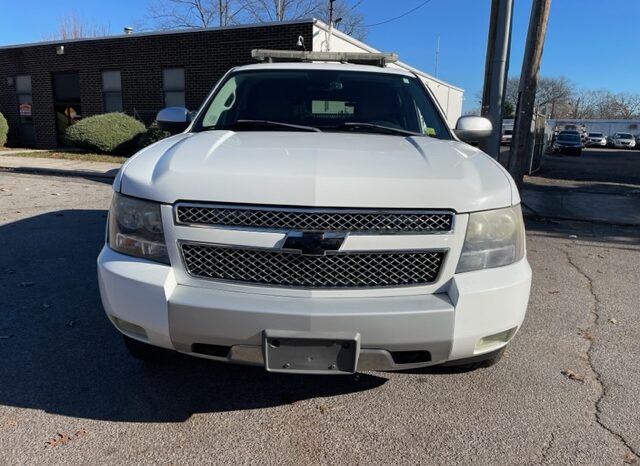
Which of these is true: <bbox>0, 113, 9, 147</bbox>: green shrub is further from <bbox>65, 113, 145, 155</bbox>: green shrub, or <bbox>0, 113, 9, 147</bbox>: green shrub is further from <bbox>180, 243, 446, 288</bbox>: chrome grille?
<bbox>180, 243, 446, 288</bbox>: chrome grille

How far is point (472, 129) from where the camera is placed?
12.7 ft

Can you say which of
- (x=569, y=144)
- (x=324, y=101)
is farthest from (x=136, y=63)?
(x=569, y=144)

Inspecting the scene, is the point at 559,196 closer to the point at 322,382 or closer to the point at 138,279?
the point at 322,382

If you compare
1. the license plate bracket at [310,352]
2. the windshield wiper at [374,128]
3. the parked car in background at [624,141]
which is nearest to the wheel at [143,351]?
the license plate bracket at [310,352]

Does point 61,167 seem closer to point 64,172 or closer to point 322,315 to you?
point 64,172

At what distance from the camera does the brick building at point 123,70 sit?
15.1 metres

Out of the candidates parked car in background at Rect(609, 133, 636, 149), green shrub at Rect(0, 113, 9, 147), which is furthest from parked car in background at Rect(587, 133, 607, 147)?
green shrub at Rect(0, 113, 9, 147)

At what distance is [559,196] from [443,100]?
20926 millimetres

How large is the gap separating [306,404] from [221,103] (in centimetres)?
230

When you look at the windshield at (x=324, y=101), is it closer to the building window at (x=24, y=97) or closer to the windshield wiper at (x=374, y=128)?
the windshield wiper at (x=374, y=128)

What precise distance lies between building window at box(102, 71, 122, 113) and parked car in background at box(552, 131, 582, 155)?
28.6m

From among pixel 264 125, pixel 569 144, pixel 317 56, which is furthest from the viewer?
pixel 569 144

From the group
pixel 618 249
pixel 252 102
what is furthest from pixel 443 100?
pixel 252 102

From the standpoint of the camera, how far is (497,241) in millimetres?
2404
